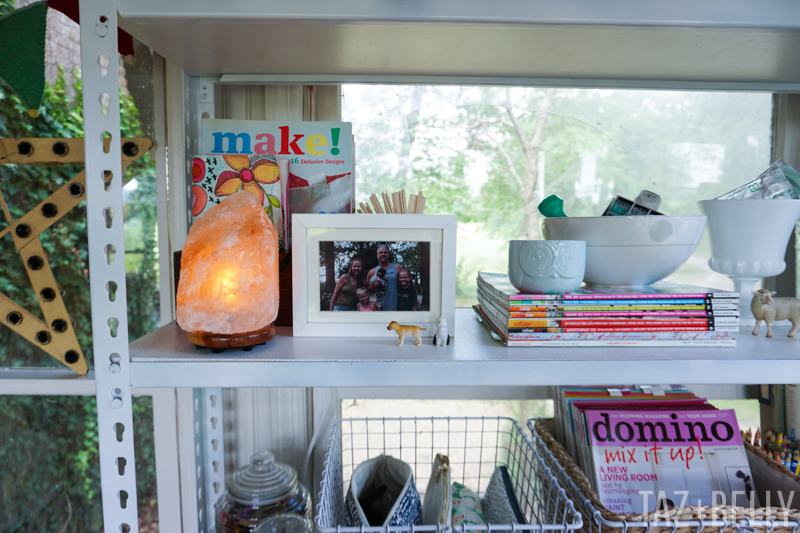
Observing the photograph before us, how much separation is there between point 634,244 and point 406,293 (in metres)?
0.33

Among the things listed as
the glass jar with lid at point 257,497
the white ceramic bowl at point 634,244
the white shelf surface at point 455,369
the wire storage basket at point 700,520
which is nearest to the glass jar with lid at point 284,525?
the glass jar with lid at point 257,497

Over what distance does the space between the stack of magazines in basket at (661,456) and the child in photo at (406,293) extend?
0.32 metres

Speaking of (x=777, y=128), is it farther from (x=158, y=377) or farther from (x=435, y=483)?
(x=158, y=377)

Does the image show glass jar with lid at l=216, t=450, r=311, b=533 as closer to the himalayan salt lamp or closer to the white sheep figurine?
the himalayan salt lamp

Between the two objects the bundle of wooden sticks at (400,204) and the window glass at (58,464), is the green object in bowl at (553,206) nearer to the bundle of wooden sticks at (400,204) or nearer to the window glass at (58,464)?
the bundle of wooden sticks at (400,204)

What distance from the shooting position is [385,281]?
0.65m

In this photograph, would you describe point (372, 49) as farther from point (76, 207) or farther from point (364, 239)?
point (76, 207)

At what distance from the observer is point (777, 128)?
97cm

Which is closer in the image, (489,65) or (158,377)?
(158,377)

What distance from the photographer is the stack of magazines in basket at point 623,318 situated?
0.60 m

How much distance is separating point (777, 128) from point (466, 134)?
651mm

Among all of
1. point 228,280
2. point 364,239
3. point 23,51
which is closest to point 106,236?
point 228,280

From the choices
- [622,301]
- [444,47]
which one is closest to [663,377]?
[622,301]

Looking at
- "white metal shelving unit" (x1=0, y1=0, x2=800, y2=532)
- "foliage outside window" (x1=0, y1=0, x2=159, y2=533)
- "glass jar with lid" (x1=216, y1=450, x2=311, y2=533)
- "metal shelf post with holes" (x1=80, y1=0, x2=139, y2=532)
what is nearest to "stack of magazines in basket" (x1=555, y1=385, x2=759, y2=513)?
"white metal shelving unit" (x1=0, y1=0, x2=800, y2=532)
